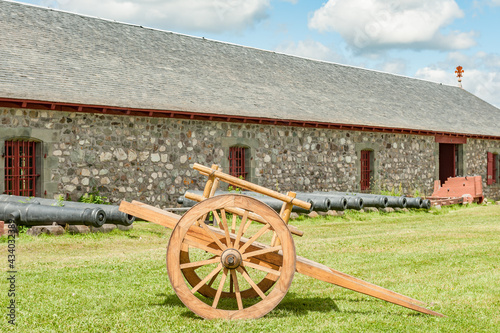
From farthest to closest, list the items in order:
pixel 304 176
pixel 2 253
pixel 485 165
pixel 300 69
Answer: pixel 485 165, pixel 300 69, pixel 304 176, pixel 2 253

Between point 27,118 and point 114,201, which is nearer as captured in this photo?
point 27,118

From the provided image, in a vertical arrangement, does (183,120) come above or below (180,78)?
below

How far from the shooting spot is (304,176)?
17.5 meters

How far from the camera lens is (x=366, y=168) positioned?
19.9 metres

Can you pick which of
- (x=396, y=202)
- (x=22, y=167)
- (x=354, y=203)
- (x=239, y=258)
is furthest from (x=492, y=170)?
(x=239, y=258)

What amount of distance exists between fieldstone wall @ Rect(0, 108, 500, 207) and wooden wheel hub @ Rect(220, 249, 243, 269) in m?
8.54

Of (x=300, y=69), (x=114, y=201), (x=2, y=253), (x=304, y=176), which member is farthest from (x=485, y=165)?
(x=2, y=253)

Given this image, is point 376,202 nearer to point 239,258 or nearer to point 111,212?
point 111,212

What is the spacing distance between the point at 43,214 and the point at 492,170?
20503 millimetres

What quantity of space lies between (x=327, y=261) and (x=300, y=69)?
49.9ft

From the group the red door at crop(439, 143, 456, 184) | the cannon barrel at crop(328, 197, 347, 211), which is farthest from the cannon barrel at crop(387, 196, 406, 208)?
the red door at crop(439, 143, 456, 184)

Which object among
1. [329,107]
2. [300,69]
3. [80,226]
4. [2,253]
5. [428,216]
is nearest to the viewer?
[2,253]

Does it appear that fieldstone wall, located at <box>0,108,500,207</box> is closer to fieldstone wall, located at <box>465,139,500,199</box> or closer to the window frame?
the window frame

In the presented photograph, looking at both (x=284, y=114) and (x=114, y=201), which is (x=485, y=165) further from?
(x=114, y=201)
